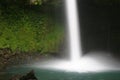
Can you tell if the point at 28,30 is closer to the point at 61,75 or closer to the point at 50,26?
the point at 50,26

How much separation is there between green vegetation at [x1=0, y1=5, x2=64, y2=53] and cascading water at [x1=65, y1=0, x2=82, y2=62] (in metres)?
0.86

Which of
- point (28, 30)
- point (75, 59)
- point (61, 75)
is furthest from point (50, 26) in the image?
point (61, 75)

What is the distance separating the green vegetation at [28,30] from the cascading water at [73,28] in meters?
0.86

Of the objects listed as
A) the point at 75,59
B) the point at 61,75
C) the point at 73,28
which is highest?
the point at 73,28

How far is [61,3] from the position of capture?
32344 mm

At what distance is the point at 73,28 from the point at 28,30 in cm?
393

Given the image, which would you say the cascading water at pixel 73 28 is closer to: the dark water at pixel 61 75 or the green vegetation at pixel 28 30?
the green vegetation at pixel 28 30

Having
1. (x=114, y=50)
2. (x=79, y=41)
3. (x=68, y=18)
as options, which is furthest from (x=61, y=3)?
(x=114, y=50)

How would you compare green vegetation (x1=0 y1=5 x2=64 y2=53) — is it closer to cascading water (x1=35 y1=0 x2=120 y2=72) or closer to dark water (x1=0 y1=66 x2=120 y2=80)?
cascading water (x1=35 y1=0 x2=120 y2=72)

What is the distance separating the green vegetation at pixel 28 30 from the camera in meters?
30.2

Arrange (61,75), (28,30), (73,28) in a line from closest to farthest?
(61,75) → (28,30) → (73,28)

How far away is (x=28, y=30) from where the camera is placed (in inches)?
1237

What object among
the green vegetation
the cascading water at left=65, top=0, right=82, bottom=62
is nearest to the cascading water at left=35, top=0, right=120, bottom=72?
the cascading water at left=65, top=0, right=82, bottom=62

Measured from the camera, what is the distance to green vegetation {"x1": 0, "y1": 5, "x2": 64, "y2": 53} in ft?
99.2
